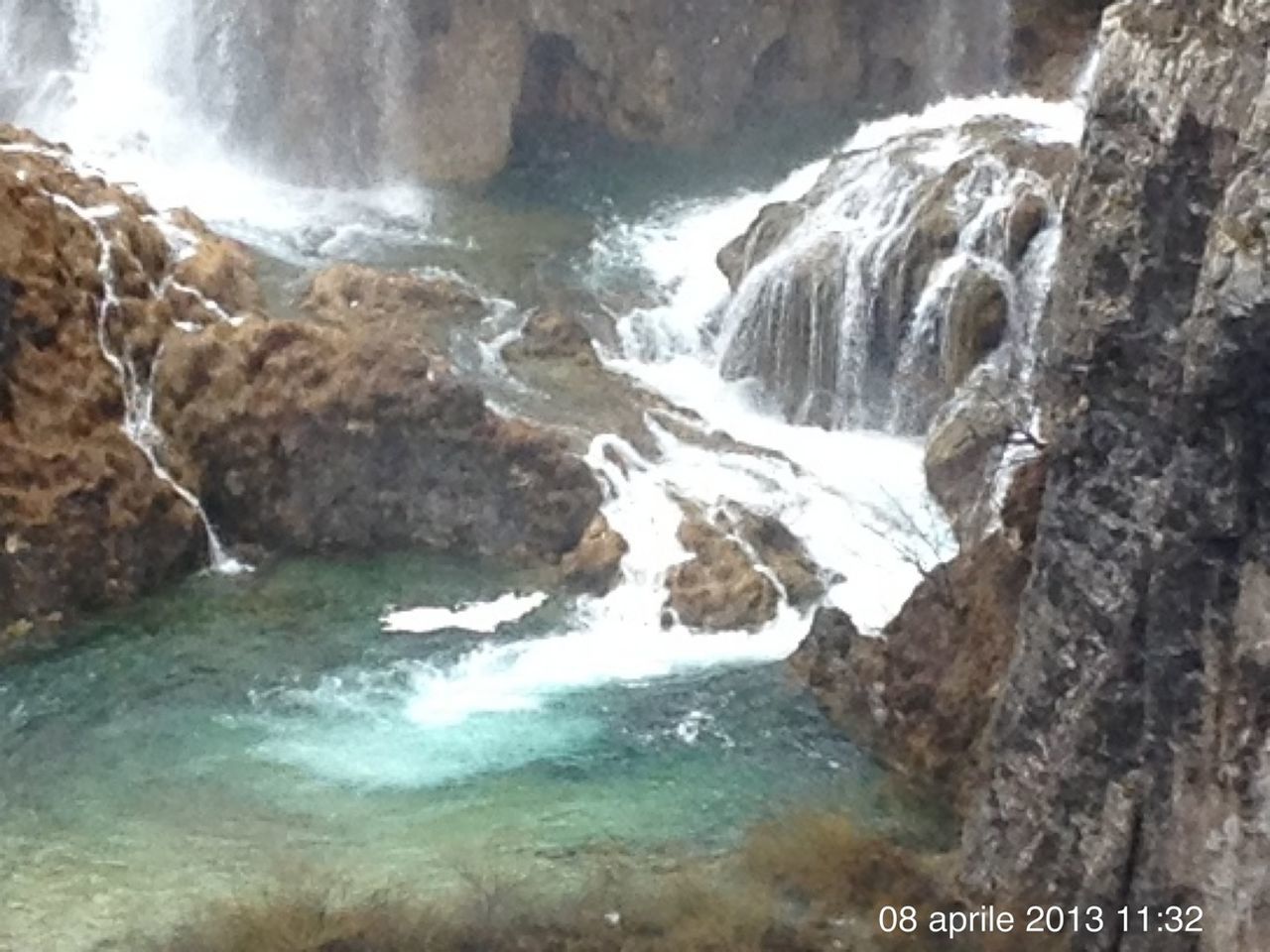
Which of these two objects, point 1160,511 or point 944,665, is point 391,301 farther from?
point 1160,511

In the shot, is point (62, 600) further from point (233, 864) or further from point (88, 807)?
point (233, 864)

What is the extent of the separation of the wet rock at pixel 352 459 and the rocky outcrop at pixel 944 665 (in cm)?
403

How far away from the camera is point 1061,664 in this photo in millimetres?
10180

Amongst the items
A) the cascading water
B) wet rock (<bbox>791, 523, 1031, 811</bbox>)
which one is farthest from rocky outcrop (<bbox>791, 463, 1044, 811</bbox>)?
the cascading water

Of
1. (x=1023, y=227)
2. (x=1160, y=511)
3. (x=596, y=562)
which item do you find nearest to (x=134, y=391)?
(x=596, y=562)

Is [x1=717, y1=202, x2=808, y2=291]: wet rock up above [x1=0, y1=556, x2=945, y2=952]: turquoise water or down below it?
above

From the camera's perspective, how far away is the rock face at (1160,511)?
8.70 m

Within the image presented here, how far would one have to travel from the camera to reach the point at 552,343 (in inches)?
821

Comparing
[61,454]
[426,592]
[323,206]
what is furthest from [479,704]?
[323,206]

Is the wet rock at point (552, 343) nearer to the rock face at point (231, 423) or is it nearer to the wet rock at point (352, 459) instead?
the rock face at point (231, 423)

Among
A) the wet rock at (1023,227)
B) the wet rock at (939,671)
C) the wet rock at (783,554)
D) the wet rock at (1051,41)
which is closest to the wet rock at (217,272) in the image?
the wet rock at (783,554)

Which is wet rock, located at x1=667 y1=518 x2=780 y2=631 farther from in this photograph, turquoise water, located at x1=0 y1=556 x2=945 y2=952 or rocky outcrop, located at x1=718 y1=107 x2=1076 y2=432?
rocky outcrop, located at x1=718 y1=107 x2=1076 y2=432

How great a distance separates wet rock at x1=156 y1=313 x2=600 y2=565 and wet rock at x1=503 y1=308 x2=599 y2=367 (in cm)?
293

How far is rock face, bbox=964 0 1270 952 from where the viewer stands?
342 inches
